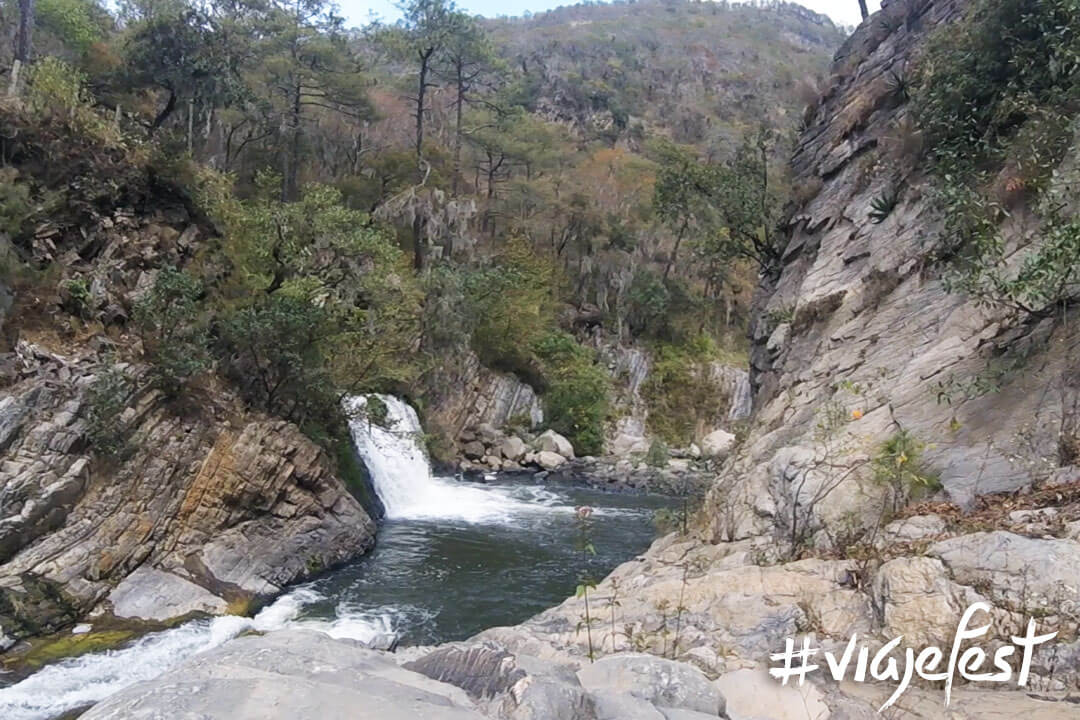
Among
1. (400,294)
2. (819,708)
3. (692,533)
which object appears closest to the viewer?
(819,708)

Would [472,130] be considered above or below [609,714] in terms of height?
above

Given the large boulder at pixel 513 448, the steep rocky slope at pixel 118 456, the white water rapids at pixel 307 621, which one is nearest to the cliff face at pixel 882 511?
the white water rapids at pixel 307 621

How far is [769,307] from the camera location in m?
15.0

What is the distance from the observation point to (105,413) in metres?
11.3

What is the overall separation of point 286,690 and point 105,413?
32.5 ft

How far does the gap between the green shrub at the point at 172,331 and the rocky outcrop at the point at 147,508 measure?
0.46 m

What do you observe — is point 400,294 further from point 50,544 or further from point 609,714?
point 609,714

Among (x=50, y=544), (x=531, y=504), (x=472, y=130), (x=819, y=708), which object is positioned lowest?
(x=531, y=504)

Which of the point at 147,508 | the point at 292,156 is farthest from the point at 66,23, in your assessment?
the point at 147,508

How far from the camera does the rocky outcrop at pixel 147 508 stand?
33.0 feet

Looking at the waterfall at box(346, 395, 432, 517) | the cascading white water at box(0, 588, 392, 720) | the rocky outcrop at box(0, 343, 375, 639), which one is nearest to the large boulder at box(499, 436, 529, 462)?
the waterfall at box(346, 395, 432, 517)

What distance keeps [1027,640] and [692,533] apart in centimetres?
555

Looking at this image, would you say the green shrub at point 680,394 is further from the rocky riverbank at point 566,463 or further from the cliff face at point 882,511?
the cliff face at point 882,511

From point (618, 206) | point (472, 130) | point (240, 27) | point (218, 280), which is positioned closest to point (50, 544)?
point (218, 280)
